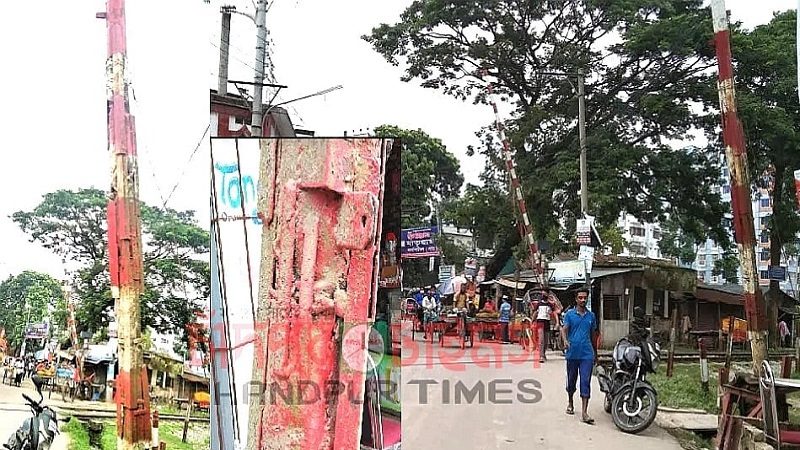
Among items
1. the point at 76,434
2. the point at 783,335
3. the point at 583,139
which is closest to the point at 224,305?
the point at 76,434

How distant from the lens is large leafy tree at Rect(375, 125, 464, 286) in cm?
745

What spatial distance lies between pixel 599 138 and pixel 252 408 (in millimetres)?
7285

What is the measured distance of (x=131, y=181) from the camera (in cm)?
351

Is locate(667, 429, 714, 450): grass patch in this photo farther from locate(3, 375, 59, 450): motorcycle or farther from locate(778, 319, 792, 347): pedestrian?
locate(778, 319, 792, 347): pedestrian

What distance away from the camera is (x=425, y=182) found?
11.2 meters

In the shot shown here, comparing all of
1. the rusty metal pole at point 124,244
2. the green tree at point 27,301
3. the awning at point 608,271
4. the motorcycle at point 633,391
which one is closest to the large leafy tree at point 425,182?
the motorcycle at point 633,391

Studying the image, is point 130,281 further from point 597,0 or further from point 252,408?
point 597,0

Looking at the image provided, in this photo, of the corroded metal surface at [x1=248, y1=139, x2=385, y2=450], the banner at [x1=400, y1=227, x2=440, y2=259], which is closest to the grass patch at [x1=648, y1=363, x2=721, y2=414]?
the corroded metal surface at [x1=248, y1=139, x2=385, y2=450]

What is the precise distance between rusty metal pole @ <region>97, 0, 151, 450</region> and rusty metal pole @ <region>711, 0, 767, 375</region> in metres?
4.08

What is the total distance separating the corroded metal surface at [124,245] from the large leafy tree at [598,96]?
368 centimetres

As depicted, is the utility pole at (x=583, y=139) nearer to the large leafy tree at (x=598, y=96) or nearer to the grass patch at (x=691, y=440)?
the large leafy tree at (x=598, y=96)

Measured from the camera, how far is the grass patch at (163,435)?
347 cm

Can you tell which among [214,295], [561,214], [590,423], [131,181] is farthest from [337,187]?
[561,214]

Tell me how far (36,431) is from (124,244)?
3.22 ft
